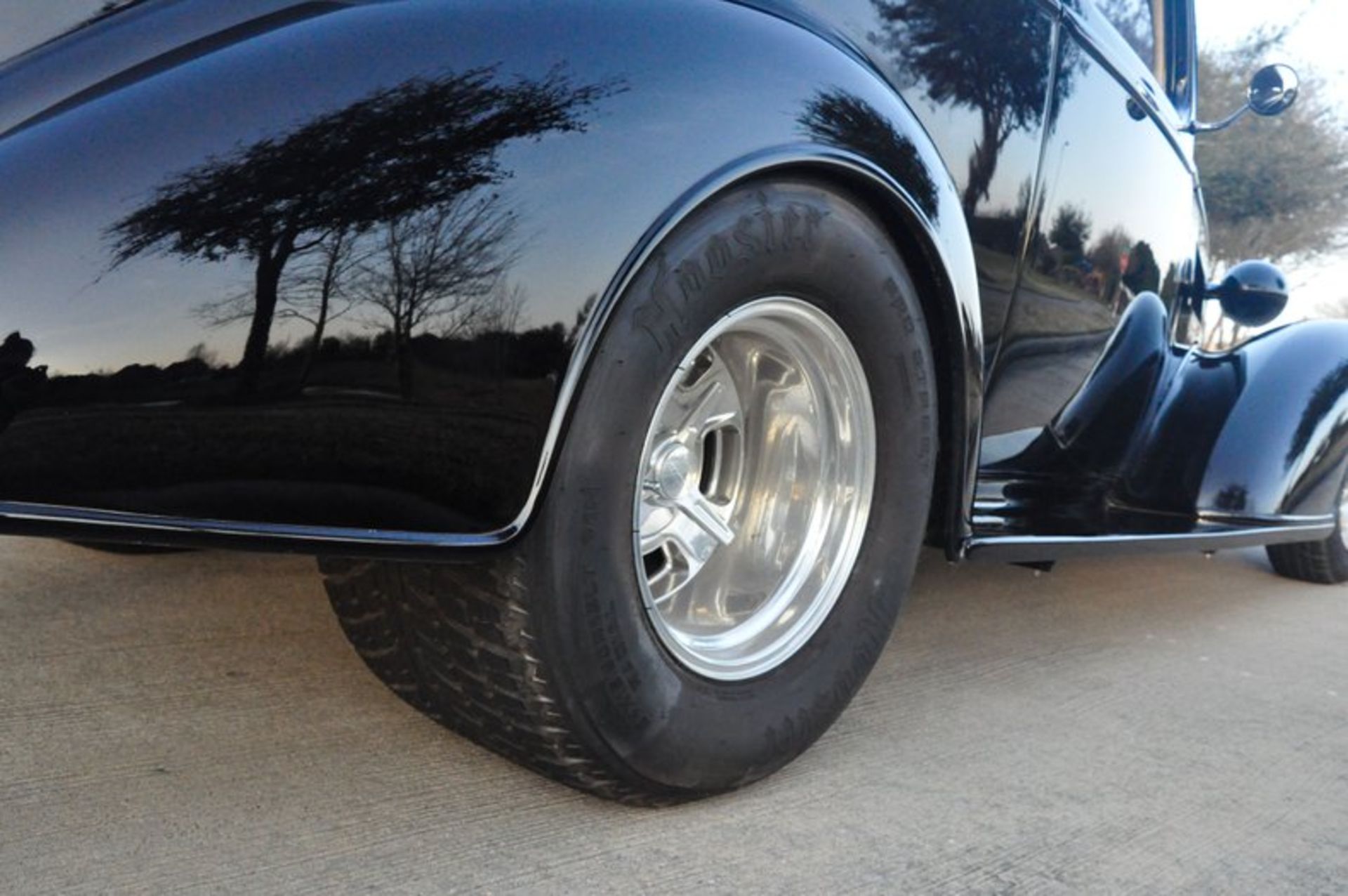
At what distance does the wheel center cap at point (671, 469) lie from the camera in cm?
189

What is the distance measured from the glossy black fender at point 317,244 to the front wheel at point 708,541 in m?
0.09

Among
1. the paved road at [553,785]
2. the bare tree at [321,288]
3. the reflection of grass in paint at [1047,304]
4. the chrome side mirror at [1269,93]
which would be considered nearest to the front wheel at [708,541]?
the paved road at [553,785]

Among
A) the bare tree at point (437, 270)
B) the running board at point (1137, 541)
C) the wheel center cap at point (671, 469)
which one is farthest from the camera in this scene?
the running board at point (1137, 541)

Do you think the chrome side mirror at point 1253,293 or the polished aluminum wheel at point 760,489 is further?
the chrome side mirror at point 1253,293

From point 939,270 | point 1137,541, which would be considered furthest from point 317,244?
point 1137,541

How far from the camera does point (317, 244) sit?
4.40ft

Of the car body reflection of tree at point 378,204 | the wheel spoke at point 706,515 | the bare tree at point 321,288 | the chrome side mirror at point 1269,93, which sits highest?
the chrome side mirror at point 1269,93

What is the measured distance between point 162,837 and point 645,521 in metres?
0.87

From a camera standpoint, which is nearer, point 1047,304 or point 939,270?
point 939,270

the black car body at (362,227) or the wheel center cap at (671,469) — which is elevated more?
the black car body at (362,227)

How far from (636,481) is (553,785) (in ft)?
1.97

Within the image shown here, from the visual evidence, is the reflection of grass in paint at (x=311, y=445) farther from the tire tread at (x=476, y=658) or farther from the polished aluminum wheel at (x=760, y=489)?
the polished aluminum wheel at (x=760, y=489)

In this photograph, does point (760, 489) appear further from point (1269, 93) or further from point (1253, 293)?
point (1269, 93)

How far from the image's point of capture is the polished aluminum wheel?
196cm
